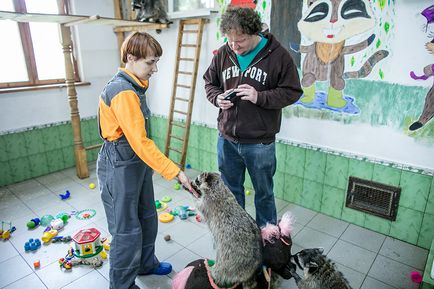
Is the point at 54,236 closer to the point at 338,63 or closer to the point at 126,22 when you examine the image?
the point at 126,22

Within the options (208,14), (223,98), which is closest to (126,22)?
(208,14)

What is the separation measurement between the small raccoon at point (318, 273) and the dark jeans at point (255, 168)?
25.3 inches

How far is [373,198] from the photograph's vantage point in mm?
2803

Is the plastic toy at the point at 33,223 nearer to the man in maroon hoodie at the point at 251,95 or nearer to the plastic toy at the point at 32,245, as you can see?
the plastic toy at the point at 32,245

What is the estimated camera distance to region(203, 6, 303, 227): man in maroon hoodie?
213 centimetres

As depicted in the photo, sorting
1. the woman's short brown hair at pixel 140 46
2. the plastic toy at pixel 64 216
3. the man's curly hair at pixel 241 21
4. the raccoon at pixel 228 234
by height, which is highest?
the man's curly hair at pixel 241 21

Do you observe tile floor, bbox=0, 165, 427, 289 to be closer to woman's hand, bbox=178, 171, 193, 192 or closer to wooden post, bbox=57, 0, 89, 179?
wooden post, bbox=57, 0, 89, 179

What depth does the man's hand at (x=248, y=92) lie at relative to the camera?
83.8 inches

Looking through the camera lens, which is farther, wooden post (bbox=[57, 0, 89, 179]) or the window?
the window

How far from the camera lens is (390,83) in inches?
99.3

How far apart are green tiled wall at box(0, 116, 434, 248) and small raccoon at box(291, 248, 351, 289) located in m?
1.30

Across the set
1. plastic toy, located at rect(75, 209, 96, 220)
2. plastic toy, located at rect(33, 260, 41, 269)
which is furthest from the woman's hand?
plastic toy, located at rect(75, 209, 96, 220)

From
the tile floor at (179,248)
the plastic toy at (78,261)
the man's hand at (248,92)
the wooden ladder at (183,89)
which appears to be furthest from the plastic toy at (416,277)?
the wooden ladder at (183,89)

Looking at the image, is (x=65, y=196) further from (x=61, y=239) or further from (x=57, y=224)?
(x=61, y=239)
